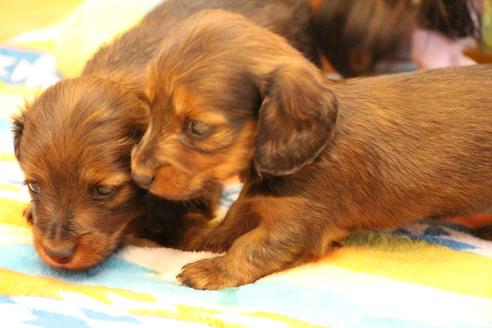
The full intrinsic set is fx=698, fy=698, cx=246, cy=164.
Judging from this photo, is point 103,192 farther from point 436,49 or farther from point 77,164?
point 436,49

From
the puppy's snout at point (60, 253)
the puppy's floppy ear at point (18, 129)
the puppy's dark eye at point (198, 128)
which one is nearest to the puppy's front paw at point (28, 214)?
the puppy's floppy ear at point (18, 129)

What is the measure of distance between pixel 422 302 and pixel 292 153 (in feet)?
1.88

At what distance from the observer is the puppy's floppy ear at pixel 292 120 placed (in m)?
1.88

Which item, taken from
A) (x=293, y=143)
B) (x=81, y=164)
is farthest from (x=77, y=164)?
(x=293, y=143)

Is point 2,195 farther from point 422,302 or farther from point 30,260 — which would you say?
point 422,302

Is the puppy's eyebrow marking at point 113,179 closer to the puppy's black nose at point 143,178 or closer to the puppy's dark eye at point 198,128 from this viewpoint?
the puppy's black nose at point 143,178

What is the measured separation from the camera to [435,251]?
2.31 meters

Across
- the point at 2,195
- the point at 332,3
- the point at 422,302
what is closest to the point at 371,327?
the point at 422,302

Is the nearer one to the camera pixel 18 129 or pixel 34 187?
pixel 34 187

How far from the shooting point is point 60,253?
2.00m

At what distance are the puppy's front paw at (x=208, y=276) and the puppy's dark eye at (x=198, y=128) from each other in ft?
1.41

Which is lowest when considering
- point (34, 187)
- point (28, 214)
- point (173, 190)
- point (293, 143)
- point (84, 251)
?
point (28, 214)

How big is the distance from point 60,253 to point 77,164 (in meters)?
0.26

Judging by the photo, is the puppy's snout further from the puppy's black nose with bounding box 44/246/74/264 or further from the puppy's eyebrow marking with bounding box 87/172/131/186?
the puppy's eyebrow marking with bounding box 87/172/131/186
